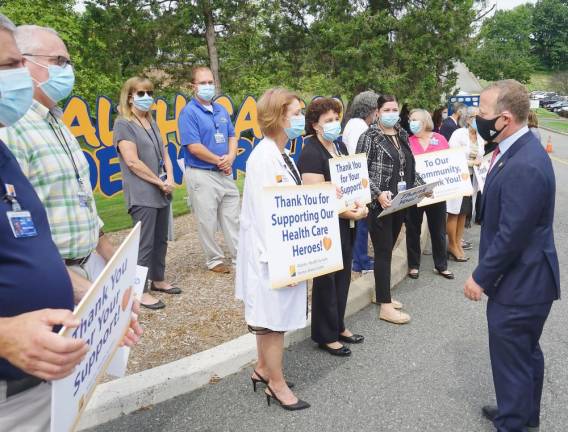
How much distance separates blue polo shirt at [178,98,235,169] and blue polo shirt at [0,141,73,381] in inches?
142

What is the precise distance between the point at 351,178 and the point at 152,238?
2.02 metres

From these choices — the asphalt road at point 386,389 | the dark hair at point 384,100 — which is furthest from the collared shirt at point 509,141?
the dark hair at point 384,100

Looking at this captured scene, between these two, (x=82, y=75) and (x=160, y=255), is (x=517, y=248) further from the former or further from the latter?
(x=82, y=75)

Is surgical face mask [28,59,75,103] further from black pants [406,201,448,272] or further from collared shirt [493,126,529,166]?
black pants [406,201,448,272]

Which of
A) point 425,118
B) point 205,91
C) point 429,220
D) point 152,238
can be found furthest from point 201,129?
point 429,220

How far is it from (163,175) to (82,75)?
15.6 meters

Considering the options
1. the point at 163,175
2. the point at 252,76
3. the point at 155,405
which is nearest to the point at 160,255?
the point at 163,175

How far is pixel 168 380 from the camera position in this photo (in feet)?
10.6

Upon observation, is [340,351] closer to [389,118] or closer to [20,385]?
[389,118]

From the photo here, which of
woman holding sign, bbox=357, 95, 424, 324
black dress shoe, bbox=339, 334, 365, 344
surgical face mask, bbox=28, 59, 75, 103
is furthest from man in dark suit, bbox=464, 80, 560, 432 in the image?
surgical face mask, bbox=28, 59, 75, 103

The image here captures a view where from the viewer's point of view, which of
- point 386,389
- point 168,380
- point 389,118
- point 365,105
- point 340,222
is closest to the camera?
point 168,380

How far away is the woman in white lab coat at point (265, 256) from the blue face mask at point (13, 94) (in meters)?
1.43

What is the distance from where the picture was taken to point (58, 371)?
4.43 ft

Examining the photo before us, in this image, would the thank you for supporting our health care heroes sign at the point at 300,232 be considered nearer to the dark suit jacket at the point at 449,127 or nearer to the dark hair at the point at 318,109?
the dark hair at the point at 318,109
